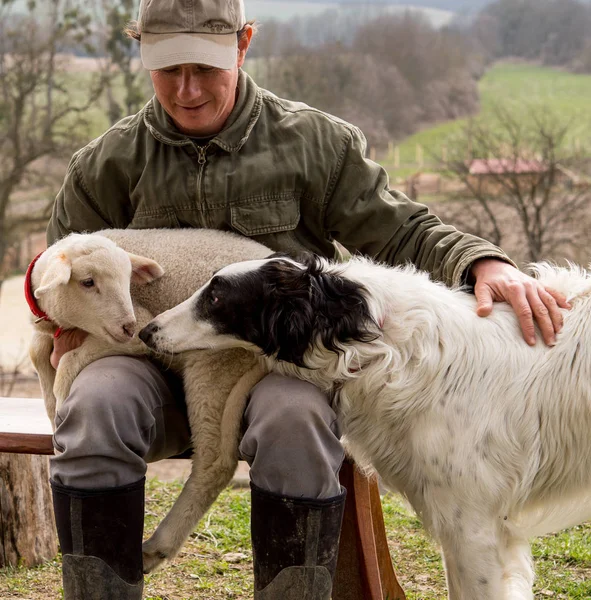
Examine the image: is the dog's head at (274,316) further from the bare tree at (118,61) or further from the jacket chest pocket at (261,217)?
the bare tree at (118,61)

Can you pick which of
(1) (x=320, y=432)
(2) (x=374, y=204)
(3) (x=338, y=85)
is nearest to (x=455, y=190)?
(3) (x=338, y=85)

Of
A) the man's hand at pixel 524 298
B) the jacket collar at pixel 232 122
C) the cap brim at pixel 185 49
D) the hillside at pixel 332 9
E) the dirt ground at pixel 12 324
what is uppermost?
the hillside at pixel 332 9

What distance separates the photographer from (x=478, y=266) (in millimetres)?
3117

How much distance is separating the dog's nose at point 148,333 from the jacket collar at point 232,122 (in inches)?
34.0

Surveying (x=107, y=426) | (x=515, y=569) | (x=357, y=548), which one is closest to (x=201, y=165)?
(x=107, y=426)

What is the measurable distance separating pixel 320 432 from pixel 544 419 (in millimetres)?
764

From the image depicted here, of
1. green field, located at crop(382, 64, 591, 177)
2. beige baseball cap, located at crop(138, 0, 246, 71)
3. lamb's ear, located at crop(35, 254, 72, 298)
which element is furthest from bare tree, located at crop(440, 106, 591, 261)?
lamb's ear, located at crop(35, 254, 72, 298)

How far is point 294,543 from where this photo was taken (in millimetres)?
2553

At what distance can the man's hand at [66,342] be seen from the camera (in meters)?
3.03

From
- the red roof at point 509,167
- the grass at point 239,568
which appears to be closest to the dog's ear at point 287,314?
the grass at point 239,568

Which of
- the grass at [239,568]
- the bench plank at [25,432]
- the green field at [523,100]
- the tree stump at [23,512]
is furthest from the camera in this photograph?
the green field at [523,100]

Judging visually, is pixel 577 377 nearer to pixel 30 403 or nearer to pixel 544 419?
pixel 544 419

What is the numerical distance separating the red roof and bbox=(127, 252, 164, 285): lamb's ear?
454 inches

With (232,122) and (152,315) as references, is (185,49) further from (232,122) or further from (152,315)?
(152,315)
